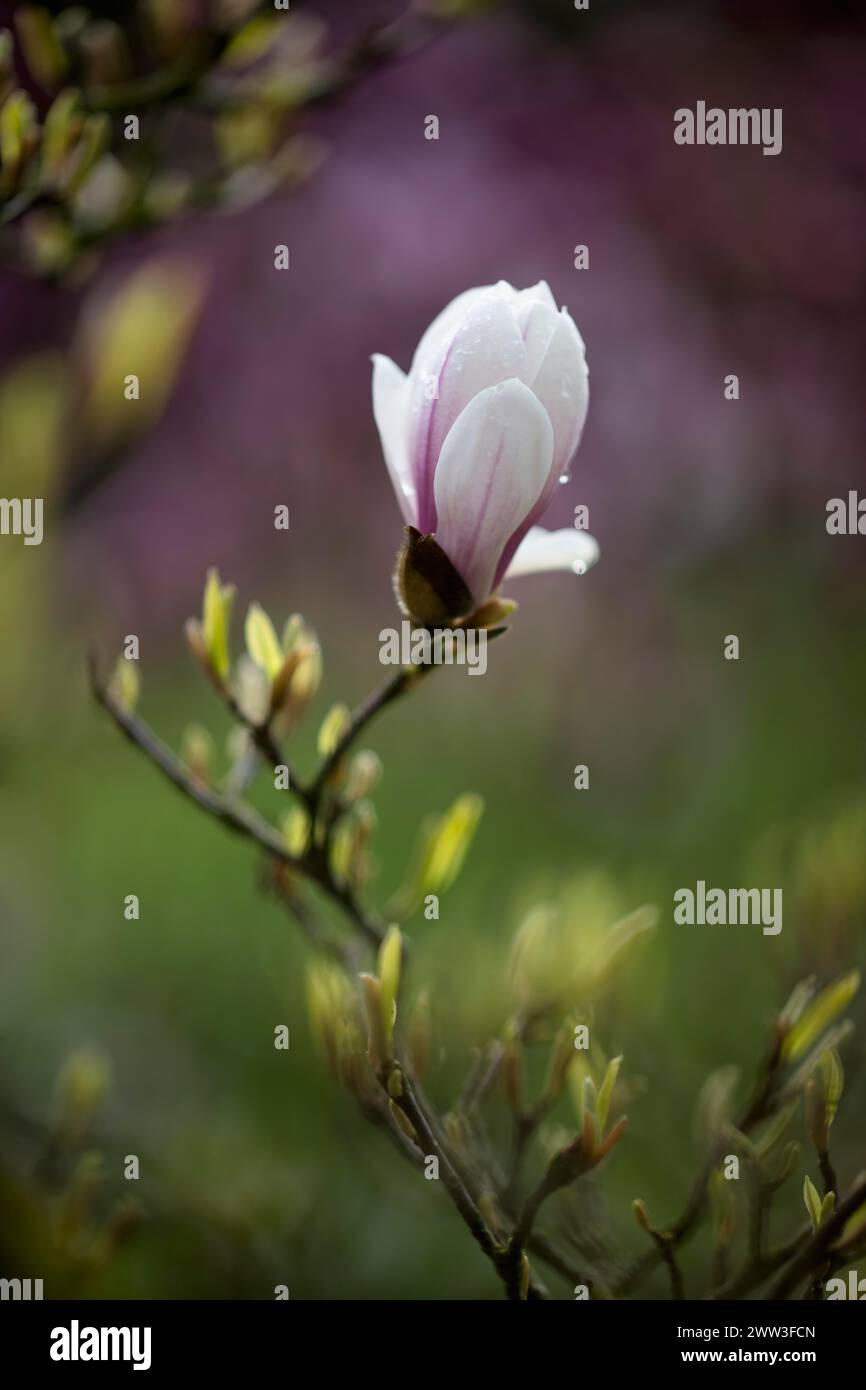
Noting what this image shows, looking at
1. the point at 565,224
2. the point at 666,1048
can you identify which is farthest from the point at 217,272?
the point at 666,1048

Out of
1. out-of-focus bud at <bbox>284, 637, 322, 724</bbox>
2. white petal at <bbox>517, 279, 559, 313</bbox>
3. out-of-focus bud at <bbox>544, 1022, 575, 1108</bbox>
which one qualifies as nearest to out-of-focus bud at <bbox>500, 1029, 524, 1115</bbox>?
out-of-focus bud at <bbox>544, 1022, 575, 1108</bbox>

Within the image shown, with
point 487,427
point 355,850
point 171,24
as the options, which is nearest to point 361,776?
point 355,850

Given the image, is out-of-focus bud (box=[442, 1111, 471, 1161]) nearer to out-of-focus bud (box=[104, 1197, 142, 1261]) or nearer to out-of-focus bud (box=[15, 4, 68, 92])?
out-of-focus bud (box=[104, 1197, 142, 1261])

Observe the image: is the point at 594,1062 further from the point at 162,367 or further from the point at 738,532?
the point at 738,532

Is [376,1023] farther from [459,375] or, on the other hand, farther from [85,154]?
[85,154]

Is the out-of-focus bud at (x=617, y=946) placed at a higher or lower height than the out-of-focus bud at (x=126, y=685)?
lower

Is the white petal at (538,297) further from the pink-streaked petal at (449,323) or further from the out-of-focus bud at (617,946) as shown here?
the out-of-focus bud at (617,946)

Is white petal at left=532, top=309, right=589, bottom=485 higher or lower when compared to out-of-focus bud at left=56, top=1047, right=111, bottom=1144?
higher

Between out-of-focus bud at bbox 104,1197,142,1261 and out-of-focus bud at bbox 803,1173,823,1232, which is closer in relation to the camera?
out-of-focus bud at bbox 803,1173,823,1232

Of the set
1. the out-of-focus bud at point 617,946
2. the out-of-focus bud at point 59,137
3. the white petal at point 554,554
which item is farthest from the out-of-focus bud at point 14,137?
the out-of-focus bud at point 617,946
